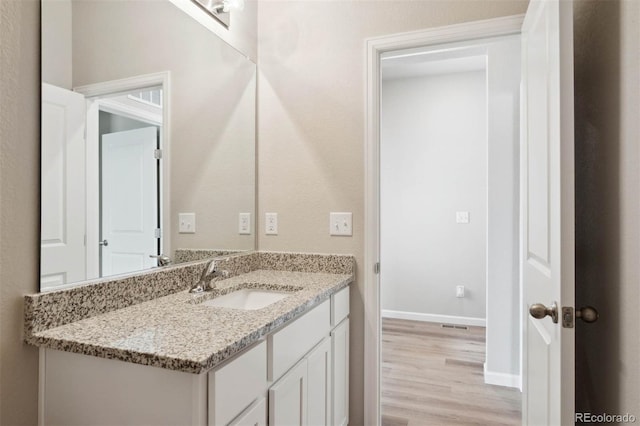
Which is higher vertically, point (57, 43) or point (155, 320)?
point (57, 43)

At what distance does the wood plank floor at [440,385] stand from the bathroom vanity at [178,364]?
1.13 meters

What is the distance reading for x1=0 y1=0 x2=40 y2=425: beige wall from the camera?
96 centimetres

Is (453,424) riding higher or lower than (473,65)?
lower

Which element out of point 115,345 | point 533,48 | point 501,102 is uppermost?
point 501,102

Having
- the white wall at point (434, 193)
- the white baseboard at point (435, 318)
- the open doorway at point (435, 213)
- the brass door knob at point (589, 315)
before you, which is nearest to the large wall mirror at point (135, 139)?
the brass door knob at point (589, 315)

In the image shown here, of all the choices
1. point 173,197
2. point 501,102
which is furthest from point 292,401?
point 501,102

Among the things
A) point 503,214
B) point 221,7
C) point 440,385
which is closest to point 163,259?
point 221,7

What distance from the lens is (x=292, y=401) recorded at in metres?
1.31

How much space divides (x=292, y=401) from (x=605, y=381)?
0.99m

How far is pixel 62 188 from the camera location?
3.66 ft

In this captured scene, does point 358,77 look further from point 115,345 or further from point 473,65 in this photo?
point 473,65

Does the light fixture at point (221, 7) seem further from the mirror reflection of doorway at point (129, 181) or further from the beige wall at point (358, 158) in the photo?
the mirror reflection of doorway at point (129, 181)

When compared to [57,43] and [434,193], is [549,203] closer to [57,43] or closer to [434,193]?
[57,43]

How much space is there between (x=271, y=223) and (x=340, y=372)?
34.2 inches
